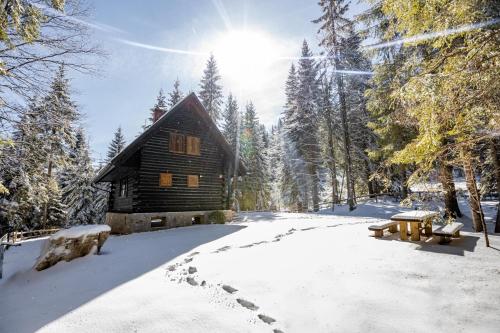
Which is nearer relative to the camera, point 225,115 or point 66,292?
point 66,292

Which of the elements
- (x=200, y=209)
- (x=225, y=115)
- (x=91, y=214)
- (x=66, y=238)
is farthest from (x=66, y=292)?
(x=225, y=115)

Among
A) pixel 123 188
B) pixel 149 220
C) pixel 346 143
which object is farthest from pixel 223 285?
pixel 346 143

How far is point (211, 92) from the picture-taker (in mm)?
33531

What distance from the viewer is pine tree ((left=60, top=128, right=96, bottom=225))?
31.6m

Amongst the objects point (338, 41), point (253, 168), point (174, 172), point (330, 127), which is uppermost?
point (338, 41)

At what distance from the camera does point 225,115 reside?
39906mm

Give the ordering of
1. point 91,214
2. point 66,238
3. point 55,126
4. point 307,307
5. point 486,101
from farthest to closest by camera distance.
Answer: point 91,214, point 66,238, point 55,126, point 486,101, point 307,307

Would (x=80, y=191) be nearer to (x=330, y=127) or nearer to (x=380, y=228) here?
(x=330, y=127)

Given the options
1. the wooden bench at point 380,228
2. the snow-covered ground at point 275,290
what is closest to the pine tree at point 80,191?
the snow-covered ground at point 275,290

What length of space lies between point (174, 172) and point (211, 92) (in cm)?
1993

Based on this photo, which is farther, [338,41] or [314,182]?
[314,182]

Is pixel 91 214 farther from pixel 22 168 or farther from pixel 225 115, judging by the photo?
pixel 22 168

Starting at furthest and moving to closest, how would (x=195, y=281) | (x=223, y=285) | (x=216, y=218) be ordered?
(x=216, y=218) < (x=195, y=281) < (x=223, y=285)

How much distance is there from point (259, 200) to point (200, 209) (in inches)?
1047
